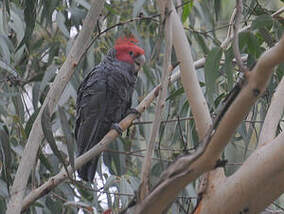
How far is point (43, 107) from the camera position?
4.83ft

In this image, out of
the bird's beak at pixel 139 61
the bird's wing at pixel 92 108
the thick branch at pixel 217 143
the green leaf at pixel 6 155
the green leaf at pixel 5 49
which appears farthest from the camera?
the bird's beak at pixel 139 61

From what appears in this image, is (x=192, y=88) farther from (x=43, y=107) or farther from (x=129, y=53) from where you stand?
(x=129, y=53)

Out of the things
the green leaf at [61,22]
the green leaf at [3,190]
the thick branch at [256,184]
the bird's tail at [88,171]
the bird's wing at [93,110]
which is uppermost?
the green leaf at [61,22]

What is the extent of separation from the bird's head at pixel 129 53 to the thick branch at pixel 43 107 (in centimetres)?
107

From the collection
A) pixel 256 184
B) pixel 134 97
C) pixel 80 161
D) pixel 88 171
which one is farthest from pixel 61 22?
pixel 256 184

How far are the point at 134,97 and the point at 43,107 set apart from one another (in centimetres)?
111

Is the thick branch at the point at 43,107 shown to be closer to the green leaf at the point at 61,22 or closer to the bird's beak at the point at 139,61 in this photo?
the green leaf at the point at 61,22

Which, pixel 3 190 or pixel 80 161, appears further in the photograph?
pixel 3 190

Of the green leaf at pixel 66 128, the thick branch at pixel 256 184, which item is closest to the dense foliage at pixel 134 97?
the green leaf at pixel 66 128

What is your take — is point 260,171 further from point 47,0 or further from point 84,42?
point 47,0

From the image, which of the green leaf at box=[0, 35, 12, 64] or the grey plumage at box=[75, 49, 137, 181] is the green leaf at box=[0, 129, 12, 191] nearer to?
the green leaf at box=[0, 35, 12, 64]

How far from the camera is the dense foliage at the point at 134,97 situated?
1573 millimetres

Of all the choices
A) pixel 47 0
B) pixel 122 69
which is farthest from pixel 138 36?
pixel 47 0

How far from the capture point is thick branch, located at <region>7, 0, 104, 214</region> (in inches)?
54.0
